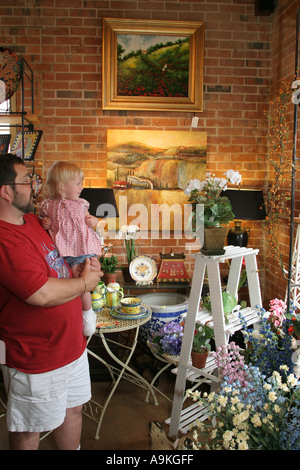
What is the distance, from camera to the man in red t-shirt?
1.63 m

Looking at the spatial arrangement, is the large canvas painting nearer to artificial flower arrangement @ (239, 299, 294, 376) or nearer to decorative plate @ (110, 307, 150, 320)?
decorative plate @ (110, 307, 150, 320)

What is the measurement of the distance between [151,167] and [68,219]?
202 cm

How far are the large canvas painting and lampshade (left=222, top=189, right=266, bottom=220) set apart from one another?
42 cm

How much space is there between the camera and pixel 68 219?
6.41 ft

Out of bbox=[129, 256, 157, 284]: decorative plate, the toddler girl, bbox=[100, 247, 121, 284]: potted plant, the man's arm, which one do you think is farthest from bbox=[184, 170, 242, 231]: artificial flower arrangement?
bbox=[129, 256, 157, 284]: decorative plate

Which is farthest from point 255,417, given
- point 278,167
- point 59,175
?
point 278,167

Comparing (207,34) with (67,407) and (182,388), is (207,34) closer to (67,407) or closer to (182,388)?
(182,388)

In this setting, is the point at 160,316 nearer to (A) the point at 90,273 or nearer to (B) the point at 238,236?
(B) the point at 238,236

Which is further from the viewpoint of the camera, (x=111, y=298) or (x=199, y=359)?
(x=111, y=298)

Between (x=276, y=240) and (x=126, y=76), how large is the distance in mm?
1988

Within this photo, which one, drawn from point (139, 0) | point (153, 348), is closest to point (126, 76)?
point (139, 0)

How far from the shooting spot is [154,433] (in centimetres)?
260

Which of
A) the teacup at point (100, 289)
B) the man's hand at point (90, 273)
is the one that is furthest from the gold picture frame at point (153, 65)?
the man's hand at point (90, 273)

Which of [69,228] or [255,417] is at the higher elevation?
[69,228]
